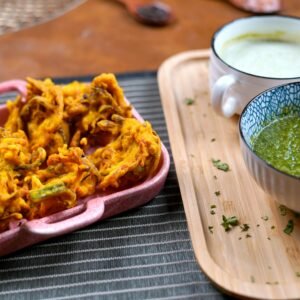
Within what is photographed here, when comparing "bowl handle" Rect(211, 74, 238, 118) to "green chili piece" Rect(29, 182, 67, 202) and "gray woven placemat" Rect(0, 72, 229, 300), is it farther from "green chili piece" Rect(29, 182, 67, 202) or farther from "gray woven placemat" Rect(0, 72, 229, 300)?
"green chili piece" Rect(29, 182, 67, 202)

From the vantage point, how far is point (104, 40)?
5.96 ft

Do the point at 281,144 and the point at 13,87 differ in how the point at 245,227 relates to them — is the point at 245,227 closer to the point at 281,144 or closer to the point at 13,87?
the point at 281,144

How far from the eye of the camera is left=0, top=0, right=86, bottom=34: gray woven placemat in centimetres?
189

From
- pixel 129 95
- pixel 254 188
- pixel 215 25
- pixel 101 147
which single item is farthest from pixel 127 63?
pixel 254 188

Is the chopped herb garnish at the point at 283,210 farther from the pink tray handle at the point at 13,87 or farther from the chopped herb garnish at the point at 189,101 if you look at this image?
the pink tray handle at the point at 13,87

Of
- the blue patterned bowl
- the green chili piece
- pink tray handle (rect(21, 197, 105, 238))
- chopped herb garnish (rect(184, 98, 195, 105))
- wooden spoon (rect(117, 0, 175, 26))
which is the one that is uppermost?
the blue patterned bowl

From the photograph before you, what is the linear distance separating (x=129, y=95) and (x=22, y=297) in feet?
2.23

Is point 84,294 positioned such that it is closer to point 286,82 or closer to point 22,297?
Answer: point 22,297

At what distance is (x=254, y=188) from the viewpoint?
1.12 metres

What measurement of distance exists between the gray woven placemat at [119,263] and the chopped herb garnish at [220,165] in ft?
0.43

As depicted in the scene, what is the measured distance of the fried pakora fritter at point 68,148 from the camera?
3.30 feet

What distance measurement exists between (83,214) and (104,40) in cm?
97

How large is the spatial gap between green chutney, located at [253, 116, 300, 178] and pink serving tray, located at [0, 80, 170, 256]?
205 millimetres

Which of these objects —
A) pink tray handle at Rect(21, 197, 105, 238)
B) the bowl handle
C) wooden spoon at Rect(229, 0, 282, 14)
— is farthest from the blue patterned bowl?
wooden spoon at Rect(229, 0, 282, 14)
